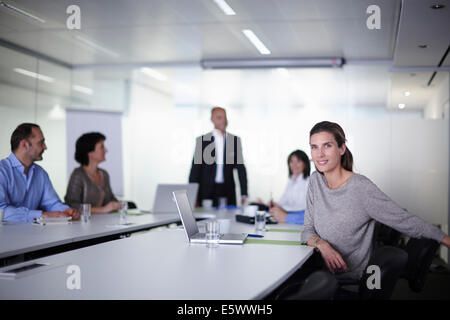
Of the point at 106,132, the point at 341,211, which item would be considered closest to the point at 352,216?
the point at 341,211

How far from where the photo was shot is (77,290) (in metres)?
1.58

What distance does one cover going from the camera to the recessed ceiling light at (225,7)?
493cm

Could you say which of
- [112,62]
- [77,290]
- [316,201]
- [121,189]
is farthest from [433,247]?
[112,62]

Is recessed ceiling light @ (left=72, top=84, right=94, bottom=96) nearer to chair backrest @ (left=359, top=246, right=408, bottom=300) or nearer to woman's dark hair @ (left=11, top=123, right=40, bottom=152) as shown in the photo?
woman's dark hair @ (left=11, top=123, right=40, bottom=152)

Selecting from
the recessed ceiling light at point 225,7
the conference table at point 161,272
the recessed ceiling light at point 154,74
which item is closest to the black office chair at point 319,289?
the conference table at point 161,272

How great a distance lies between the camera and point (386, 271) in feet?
6.51

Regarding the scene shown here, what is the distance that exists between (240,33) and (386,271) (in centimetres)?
457

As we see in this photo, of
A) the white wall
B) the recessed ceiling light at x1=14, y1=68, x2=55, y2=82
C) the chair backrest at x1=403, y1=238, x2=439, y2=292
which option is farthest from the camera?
the recessed ceiling light at x1=14, y1=68, x2=55, y2=82

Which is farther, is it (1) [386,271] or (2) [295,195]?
(2) [295,195]

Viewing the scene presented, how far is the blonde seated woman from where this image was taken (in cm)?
421

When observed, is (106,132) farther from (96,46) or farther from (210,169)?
(210,169)

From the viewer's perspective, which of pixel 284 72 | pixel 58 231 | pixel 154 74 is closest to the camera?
pixel 58 231

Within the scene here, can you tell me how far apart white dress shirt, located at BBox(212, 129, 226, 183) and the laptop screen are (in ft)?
9.29

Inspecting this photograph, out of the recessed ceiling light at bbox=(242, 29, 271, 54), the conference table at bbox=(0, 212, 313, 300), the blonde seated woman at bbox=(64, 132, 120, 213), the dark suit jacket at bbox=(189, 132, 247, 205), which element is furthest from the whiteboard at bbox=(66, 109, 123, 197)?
the conference table at bbox=(0, 212, 313, 300)
